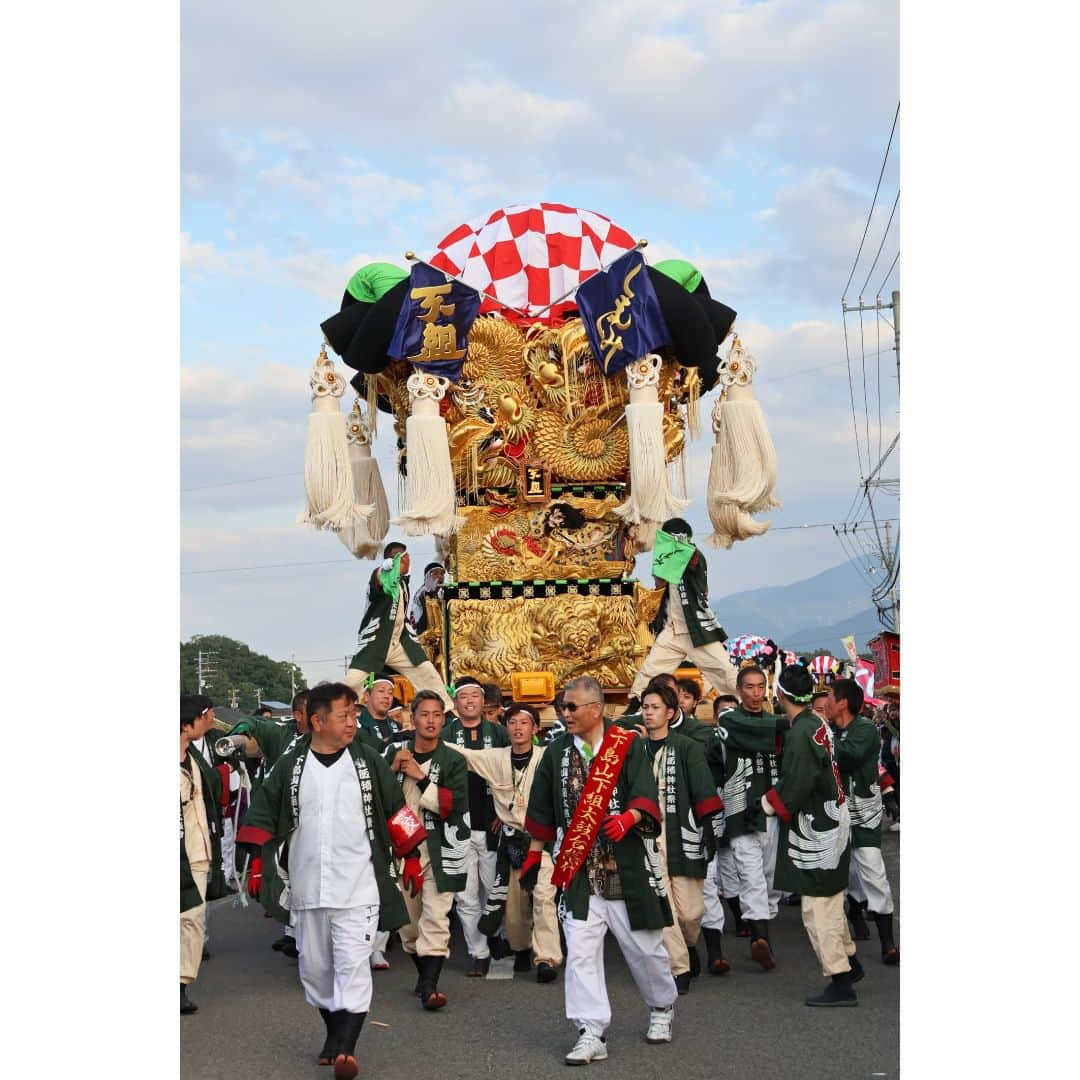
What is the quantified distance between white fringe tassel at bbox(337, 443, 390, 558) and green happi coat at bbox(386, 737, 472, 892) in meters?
5.20

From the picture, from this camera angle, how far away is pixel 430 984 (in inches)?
294

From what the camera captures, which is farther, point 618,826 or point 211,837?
point 211,837

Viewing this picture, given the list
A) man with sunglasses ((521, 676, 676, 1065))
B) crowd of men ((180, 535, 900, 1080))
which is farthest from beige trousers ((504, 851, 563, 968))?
man with sunglasses ((521, 676, 676, 1065))

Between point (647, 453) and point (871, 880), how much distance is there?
4376 mm

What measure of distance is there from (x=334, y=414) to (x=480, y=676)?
2430 millimetres

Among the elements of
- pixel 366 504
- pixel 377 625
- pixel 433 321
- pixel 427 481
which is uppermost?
pixel 433 321

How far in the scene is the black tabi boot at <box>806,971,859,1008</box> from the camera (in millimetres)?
7113

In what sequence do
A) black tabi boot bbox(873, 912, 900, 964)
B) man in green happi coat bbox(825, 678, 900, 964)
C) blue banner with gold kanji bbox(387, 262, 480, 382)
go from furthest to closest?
blue banner with gold kanji bbox(387, 262, 480, 382) < black tabi boot bbox(873, 912, 900, 964) < man in green happi coat bbox(825, 678, 900, 964)

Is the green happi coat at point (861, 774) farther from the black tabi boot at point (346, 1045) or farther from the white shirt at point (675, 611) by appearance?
the black tabi boot at point (346, 1045)

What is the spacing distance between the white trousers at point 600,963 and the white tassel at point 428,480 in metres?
5.69

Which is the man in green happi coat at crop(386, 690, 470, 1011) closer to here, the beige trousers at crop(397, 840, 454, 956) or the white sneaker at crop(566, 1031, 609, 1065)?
the beige trousers at crop(397, 840, 454, 956)

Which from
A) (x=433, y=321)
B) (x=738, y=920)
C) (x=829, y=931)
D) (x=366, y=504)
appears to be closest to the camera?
(x=829, y=931)

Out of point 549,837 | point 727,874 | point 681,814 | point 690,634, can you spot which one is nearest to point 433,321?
point 690,634

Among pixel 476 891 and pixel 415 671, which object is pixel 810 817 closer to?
pixel 476 891
